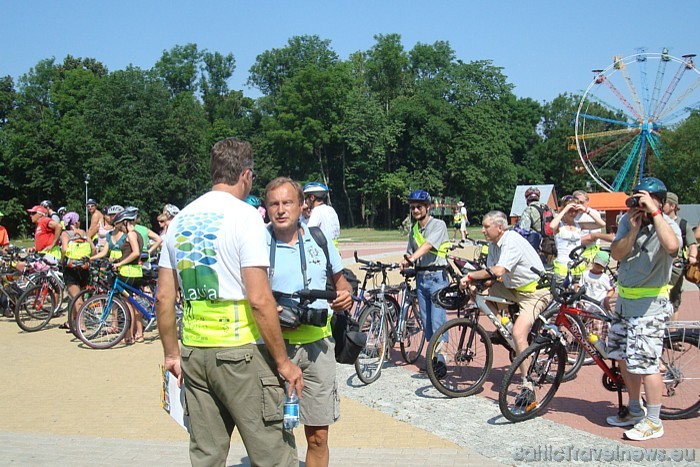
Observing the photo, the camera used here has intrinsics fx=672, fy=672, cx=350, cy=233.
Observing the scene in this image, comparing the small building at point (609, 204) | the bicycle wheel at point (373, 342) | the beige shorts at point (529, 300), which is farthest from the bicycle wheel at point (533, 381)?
the small building at point (609, 204)

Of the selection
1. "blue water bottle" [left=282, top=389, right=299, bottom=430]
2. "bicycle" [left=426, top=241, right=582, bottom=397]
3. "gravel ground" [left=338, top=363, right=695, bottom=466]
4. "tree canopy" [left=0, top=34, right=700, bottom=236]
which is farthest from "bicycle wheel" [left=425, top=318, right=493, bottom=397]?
"tree canopy" [left=0, top=34, right=700, bottom=236]

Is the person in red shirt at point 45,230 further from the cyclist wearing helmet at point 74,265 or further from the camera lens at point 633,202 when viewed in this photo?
the camera lens at point 633,202

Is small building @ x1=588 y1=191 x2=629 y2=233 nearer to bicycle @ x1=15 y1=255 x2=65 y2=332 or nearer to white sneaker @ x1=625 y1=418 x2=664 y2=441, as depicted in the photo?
bicycle @ x1=15 y1=255 x2=65 y2=332

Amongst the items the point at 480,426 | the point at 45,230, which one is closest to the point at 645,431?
the point at 480,426

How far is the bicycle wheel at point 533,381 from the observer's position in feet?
18.8

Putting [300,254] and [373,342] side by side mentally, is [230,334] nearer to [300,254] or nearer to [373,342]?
[300,254]

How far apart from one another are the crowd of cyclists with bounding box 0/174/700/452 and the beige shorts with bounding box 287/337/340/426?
2.54 m

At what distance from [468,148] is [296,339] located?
196 ft

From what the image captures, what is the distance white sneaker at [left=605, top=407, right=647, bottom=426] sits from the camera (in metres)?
5.62

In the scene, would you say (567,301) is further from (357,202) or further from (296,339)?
(357,202)

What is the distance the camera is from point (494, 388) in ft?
23.1

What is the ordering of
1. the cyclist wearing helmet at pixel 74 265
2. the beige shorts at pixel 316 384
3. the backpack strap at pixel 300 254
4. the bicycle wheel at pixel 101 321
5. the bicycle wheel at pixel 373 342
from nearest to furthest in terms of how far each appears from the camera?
1. the beige shorts at pixel 316 384
2. the backpack strap at pixel 300 254
3. the bicycle wheel at pixel 373 342
4. the bicycle wheel at pixel 101 321
5. the cyclist wearing helmet at pixel 74 265

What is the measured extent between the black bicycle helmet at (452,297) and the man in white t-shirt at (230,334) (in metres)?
4.07

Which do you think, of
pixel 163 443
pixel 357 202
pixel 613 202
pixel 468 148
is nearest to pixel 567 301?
pixel 163 443
